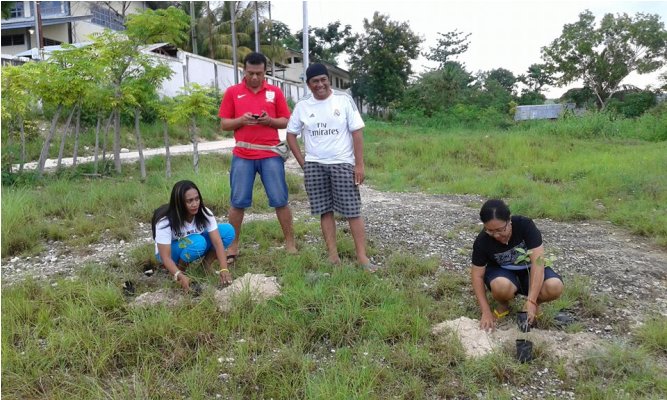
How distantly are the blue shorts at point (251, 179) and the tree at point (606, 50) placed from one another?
1062 inches

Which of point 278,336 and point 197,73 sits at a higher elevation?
point 197,73

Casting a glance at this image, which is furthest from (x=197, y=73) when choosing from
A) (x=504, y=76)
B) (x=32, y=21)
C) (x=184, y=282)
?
(x=504, y=76)

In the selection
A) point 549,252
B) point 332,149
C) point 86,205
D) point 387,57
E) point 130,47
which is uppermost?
point 387,57

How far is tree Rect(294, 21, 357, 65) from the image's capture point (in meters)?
33.8

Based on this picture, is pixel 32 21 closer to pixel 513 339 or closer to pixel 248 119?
pixel 248 119

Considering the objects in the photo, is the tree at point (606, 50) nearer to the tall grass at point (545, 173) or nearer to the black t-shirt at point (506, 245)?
the tall grass at point (545, 173)

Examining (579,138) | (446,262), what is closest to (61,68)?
(446,262)

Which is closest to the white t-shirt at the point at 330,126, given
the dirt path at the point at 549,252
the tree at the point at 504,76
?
the dirt path at the point at 549,252

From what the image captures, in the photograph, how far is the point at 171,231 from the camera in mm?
3461

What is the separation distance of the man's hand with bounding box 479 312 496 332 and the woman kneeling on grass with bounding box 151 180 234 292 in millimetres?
1609

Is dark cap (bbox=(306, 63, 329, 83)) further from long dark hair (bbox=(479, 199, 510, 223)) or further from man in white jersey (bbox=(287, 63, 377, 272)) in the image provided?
long dark hair (bbox=(479, 199, 510, 223))

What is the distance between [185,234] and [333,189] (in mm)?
1085

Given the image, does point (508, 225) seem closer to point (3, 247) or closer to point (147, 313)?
point (147, 313)

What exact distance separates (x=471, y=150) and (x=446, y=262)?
24.5 feet
